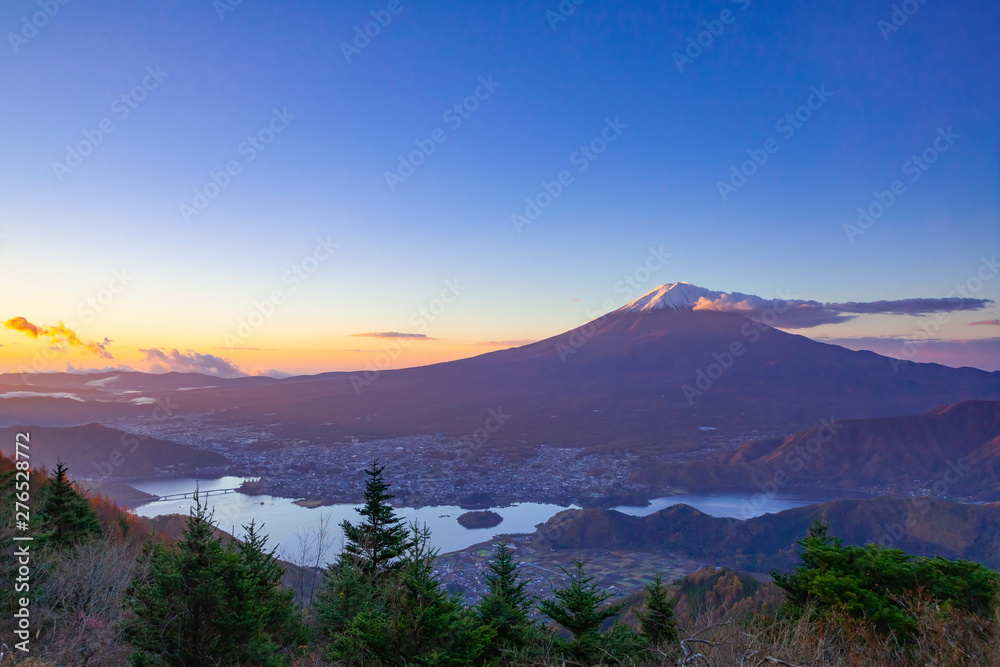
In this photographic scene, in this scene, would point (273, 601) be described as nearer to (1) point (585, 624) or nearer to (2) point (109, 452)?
(1) point (585, 624)

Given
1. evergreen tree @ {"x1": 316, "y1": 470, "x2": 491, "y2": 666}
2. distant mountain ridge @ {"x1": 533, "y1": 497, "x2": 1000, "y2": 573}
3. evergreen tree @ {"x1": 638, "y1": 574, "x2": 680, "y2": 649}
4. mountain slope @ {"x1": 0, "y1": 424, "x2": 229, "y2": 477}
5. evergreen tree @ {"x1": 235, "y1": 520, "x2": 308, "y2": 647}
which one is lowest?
distant mountain ridge @ {"x1": 533, "y1": 497, "x2": 1000, "y2": 573}

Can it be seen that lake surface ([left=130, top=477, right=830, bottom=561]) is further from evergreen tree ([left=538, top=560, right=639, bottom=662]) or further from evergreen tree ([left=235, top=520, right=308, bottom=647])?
evergreen tree ([left=538, top=560, right=639, bottom=662])

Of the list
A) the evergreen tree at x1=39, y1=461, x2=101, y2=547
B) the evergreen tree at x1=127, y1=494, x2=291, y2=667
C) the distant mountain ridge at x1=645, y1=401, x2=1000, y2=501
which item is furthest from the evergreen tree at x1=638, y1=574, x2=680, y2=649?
the distant mountain ridge at x1=645, y1=401, x2=1000, y2=501

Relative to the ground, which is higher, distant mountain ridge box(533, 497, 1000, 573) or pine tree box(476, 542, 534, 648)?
pine tree box(476, 542, 534, 648)

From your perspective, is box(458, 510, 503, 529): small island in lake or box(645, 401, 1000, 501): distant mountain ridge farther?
box(645, 401, 1000, 501): distant mountain ridge

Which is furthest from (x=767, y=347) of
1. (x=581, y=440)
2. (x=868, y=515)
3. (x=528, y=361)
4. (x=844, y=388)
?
(x=868, y=515)

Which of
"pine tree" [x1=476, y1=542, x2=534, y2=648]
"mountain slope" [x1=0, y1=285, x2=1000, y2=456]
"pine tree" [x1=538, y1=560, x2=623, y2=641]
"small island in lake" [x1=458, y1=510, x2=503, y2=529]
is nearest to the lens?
"pine tree" [x1=476, y1=542, x2=534, y2=648]
